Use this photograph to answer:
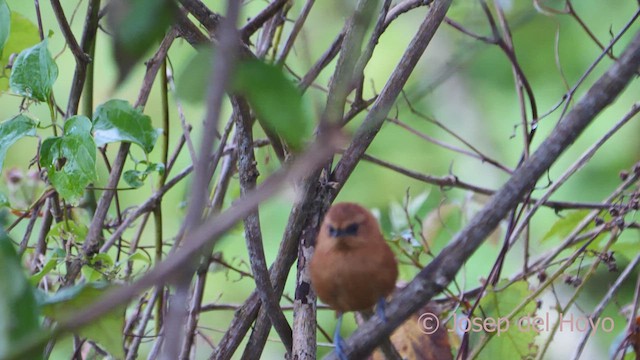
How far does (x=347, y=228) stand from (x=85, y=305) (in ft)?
1.50

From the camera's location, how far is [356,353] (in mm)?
946

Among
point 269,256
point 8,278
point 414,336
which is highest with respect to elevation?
point 269,256

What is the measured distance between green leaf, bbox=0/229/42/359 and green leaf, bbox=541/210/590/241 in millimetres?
1489

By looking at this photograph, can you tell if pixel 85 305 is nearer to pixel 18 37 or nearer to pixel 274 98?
pixel 274 98

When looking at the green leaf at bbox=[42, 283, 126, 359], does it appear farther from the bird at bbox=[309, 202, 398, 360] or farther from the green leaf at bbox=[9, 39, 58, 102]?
the green leaf at bbox=[9, 39, 58, 102]

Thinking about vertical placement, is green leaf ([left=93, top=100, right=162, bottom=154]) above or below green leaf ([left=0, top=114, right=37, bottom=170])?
above

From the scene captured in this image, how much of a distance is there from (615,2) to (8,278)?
9.01ft

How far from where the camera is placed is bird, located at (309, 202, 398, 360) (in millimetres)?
1229

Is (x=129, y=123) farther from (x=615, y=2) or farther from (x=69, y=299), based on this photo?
(x=615, y=2)

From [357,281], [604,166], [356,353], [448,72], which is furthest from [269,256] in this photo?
[448,72]

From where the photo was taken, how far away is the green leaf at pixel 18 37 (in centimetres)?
179

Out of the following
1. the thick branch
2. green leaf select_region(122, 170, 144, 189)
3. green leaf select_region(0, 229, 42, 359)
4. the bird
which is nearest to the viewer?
green leaf select_region(0, 229, 42, 359)

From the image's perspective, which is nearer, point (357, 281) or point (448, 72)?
point (448, 72)

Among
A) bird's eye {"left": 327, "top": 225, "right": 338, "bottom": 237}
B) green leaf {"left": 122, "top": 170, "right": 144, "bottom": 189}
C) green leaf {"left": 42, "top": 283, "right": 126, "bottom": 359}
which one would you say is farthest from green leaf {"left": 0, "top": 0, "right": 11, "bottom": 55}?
bird's eye {"left": 327, "top": 225, "right": 338, "bottom": 237}
